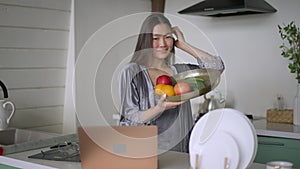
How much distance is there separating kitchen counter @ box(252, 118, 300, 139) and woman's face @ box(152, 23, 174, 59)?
1.20 m

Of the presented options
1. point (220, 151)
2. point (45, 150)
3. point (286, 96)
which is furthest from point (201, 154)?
point (286, 96)

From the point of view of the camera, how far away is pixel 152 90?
A: 1972 mm

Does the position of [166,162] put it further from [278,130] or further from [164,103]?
[278,130]

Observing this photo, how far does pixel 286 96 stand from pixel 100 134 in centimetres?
212

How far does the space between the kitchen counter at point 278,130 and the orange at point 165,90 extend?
1.43 metres

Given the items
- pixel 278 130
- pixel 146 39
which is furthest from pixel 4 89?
pixel 278 130

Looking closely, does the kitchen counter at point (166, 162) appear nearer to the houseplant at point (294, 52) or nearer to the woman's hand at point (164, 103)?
the woman's hand at point (164, 103)

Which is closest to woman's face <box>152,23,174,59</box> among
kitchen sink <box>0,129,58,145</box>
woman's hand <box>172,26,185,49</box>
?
woman's hand <box>172,26,185,49</box>

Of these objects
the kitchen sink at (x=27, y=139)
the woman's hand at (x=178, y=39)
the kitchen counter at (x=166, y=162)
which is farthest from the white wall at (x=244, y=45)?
the kitchen counter at (x=166, y=162)

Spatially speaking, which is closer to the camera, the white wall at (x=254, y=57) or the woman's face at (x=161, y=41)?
the woman's face at (x=161, y=41)

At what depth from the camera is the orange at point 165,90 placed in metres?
1.63

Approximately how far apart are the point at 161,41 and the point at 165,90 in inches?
14.3

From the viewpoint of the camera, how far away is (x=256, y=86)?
3566 mm

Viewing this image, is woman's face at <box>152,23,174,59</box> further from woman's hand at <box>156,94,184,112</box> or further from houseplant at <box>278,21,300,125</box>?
houseplant at <box>278,21,300,125</box>
